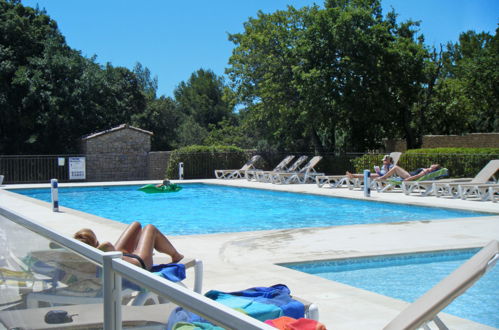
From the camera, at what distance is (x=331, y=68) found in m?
25.7

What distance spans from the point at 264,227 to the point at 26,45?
68.5ft

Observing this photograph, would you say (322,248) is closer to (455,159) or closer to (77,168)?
(455,159)

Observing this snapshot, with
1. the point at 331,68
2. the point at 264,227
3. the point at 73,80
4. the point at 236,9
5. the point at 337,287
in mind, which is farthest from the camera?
the point at 236,9

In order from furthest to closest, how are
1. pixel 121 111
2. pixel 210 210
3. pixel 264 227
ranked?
pixel 121 111 < pixel 210 210 < pixel 264 227

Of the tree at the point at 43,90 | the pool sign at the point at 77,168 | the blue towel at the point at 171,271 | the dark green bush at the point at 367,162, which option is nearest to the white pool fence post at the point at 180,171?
the pool sign at the point at 77,168

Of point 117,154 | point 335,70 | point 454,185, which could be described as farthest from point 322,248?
point 117,154

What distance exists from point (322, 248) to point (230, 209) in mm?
→ 8327

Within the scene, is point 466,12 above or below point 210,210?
above

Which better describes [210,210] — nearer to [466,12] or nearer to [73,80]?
[73,80]

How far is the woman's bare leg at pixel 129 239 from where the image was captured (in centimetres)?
494

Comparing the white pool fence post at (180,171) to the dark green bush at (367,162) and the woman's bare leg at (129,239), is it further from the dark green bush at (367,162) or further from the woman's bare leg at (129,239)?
the woman's bare leg at (129,239)

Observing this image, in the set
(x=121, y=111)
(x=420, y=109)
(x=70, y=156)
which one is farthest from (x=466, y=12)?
(x=70, y=156)

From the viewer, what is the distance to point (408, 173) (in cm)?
1733

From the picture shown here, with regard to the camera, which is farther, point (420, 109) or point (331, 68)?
point (420, 109)
